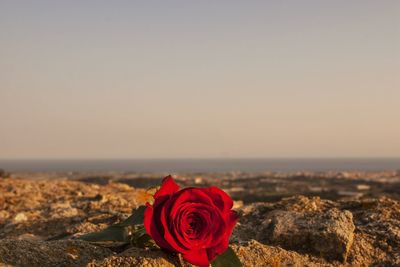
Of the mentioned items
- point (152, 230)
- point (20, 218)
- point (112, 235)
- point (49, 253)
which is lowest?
point (20, 218)

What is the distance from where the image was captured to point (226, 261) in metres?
2.48

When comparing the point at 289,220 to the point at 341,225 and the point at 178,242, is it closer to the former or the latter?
the point at 341,225

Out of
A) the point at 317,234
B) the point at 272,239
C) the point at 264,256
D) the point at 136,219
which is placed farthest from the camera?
the point at 272,239

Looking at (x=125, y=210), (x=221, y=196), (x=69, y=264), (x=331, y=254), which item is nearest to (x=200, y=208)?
(x=221, y=196)

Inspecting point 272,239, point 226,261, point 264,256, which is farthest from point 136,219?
point 272,239

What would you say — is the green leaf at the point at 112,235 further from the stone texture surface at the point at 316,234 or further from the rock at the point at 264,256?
the stone texture surface at the point at 316,234

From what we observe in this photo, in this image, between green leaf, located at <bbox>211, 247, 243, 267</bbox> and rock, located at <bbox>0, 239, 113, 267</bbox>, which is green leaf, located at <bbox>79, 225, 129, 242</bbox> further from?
green leaf, located at <bbox>211, 247, 243, 267</bbox>

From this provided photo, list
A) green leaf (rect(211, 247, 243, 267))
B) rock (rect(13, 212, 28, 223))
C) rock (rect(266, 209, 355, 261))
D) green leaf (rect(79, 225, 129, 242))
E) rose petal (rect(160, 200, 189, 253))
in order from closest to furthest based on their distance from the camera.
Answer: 1. rose petal (rect(160, 200, 189, 253))
2. green leaf (rect(211, 247, 243, 267))
3. green leaf (rect(79, 225, 129, 242))
4. rock (rect(266, 209, 355, 261))
5. rock (rect(13, 212, 28, 223))

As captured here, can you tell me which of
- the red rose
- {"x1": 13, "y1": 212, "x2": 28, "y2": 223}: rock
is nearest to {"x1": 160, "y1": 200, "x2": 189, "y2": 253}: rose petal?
the red rose

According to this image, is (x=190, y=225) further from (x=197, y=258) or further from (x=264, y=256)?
(x=264, y=256)

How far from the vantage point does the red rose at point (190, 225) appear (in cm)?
233

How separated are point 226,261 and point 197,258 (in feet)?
0.70

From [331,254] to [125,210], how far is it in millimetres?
3811

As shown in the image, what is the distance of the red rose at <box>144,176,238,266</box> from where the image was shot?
2.33 m
